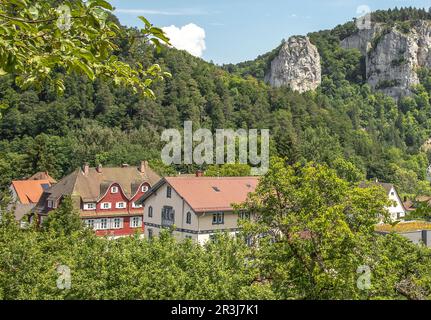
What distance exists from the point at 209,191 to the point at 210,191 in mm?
96

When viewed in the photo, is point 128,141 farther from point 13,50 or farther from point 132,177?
point 13,50

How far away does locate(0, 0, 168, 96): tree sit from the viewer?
4.61 metres

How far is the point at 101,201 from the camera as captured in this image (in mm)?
Answer: 50625

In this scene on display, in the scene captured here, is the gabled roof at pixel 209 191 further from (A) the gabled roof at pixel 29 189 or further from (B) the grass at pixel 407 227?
(A) the gabled roof at pixel 29 189

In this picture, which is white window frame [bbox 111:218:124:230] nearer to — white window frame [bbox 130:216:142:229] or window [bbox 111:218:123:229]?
window [bbox 111:218:123:229]

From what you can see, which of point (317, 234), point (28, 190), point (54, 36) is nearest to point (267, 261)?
point (317, 234)

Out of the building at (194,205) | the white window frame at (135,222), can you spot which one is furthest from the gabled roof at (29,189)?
the building at (194,205)

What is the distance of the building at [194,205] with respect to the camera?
38.4m

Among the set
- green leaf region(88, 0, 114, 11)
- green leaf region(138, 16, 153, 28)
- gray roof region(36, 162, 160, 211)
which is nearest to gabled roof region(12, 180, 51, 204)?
gray roof region(36, 162, 160, 211)

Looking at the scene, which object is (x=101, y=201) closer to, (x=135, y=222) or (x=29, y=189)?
(x=135, y=222)

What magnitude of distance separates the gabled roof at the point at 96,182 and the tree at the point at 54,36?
44.0 m
